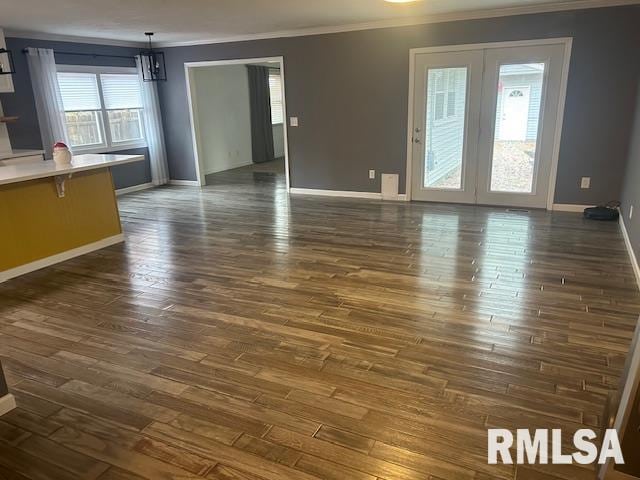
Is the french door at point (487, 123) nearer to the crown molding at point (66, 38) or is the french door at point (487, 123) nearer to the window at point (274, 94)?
the crown molding at point (66, 38)

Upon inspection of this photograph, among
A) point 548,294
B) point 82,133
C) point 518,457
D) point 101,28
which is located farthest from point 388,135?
point 518,457

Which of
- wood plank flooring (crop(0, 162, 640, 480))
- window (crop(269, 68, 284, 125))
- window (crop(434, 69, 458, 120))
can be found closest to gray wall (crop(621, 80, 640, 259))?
wood plank flooring (crop(0, 162, 640, 480))

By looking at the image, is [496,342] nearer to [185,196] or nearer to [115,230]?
[115,230]

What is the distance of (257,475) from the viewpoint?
185 cm

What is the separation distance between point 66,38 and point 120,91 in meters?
1.14

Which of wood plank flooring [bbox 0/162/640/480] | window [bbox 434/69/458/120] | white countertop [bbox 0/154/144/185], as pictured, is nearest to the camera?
wood plank flooring [bbox 0/162/640/480]

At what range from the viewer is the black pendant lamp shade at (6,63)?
223 inches

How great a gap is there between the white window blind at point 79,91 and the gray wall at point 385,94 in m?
1.25

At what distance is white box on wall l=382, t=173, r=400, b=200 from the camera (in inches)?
262

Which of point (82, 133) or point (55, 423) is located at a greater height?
point (82, 133)

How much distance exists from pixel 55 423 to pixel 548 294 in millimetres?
3259

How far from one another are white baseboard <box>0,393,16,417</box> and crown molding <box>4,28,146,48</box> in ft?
18.4

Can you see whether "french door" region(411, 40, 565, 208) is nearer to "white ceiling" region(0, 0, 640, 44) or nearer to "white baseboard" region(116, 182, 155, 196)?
"white ceiling" region(0, 0, 640, 44)

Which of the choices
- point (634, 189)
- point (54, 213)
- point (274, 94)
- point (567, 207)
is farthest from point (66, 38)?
point (634, 189)
